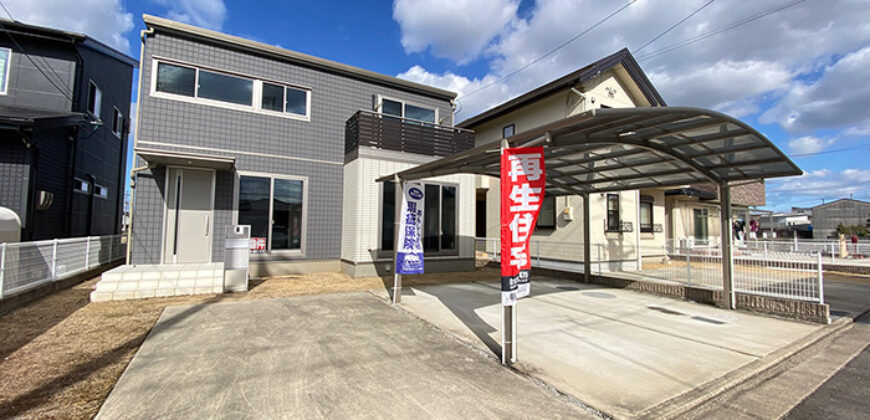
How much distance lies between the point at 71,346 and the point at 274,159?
245 inches

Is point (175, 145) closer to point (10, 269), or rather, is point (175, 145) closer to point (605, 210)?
point (10, 269)

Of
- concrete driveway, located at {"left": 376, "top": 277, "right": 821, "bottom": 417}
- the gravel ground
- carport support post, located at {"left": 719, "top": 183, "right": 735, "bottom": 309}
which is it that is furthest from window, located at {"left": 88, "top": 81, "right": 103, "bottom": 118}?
carport support post, located at {"left": 719, "top": 183, "right": 735, "bottom": 309}

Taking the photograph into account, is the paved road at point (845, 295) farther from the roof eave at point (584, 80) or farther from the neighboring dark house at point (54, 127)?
the neighboring dark house at point (54, 127)

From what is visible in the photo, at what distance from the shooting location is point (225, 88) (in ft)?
30.1

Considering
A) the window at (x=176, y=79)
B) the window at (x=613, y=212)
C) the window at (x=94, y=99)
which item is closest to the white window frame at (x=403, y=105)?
the window at (x=176, y=79)

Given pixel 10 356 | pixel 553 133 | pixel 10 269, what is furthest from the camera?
pixel 10 269

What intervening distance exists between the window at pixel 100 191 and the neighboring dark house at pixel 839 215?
193ft

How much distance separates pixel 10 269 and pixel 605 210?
14396 millimetres

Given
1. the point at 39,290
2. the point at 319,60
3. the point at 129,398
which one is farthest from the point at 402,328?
the point at 319,60

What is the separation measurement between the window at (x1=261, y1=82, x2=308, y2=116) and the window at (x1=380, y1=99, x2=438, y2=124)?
240 centimetres

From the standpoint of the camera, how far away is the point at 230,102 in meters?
9.18

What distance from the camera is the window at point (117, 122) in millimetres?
14947

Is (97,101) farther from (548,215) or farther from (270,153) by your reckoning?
(548,215)

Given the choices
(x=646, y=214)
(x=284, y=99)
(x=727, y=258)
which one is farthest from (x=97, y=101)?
(x=646, y=214)
